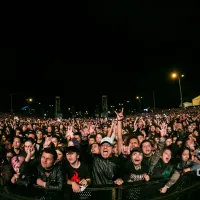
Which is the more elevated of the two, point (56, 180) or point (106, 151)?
point (106, 151)

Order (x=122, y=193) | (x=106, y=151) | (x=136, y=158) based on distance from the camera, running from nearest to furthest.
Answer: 1. (x=122, y=193)
2. (x=136, y=158)
3. (x=106, y=151)

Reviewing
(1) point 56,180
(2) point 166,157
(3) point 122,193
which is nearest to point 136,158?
(2) point 166,157

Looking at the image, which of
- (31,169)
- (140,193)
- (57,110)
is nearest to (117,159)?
(31,169)

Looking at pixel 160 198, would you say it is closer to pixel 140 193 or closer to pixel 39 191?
pixel 140 193

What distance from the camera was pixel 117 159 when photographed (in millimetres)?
5766

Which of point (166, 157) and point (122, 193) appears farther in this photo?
point (166, 157)

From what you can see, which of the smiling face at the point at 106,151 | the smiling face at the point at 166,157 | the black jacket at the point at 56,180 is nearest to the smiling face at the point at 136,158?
the smiling face at the point at 106,151

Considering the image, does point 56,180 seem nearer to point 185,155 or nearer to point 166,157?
point 166,157

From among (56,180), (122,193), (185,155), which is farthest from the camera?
(185,155)

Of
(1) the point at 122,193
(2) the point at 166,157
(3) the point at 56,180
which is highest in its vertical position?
(2) the point at 166,157

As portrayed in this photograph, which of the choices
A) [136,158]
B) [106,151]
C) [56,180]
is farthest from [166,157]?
[56,180]

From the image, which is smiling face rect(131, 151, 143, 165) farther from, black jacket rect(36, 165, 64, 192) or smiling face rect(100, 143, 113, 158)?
black jacket rect(36, 165, 64, 192)

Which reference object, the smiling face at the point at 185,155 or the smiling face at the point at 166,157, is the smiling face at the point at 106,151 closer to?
the smiling face at the point at 166,157

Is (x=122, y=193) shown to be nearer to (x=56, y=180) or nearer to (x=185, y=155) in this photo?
(x=56, y=180)
